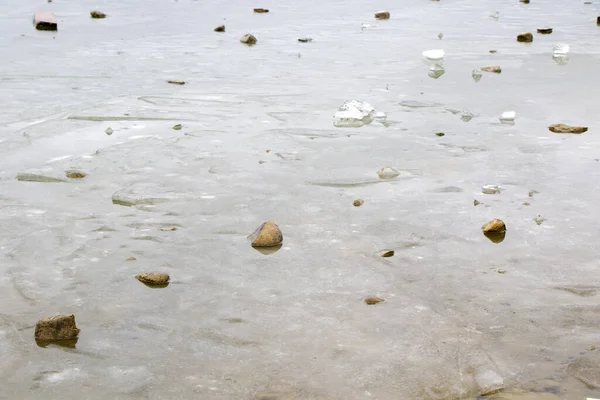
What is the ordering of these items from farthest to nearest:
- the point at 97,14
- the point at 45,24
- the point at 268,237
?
the point at 97,14, the point at 45,24, the point at 268,237

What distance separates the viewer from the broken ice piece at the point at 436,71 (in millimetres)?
6141

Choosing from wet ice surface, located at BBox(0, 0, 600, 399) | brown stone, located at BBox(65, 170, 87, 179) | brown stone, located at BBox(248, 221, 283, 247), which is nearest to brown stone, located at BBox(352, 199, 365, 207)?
wet ice surface, located at BBox(0, 0, 600, 399)

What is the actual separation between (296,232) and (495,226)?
0.72 meters

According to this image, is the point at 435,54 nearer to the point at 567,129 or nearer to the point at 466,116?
the point at 466,116

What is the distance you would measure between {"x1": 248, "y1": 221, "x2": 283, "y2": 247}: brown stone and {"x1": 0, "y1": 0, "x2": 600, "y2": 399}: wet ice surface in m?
0.05

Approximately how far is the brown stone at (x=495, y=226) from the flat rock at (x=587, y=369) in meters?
0.90

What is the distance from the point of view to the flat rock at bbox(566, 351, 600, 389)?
2170 millimetres

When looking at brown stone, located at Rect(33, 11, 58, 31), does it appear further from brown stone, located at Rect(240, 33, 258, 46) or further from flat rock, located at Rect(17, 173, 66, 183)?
flat rock, located at Rect(17, 173, 66, 183)

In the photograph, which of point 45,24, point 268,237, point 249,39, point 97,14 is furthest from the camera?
point 97,14

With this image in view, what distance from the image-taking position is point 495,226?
3.16 m

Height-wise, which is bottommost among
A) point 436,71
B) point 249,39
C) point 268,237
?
point 249,39

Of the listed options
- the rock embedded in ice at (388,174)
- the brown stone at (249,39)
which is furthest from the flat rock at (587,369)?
the brown stone at (249,39)

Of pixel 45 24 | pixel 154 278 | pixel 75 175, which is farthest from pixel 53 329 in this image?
pixel 45 24

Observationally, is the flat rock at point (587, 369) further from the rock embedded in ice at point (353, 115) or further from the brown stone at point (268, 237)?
the rock embedded in ice at point (353, 115)
